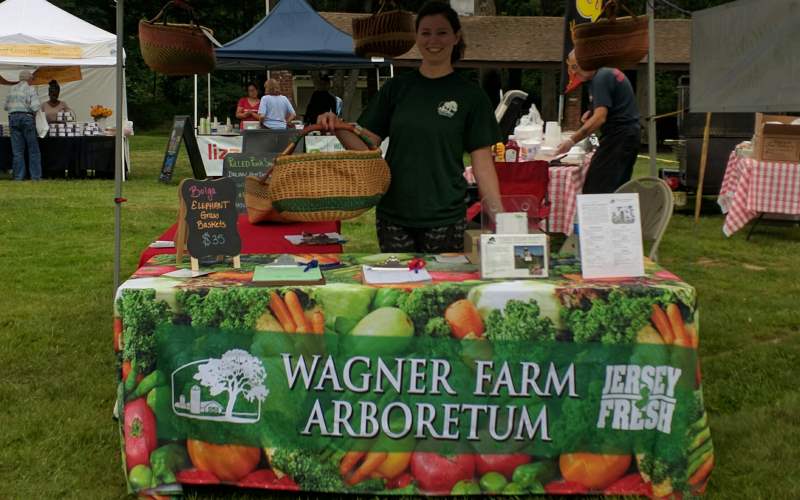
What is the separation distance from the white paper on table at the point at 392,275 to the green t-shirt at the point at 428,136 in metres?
0.49

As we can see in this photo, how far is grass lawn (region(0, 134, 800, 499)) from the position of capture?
131 inches

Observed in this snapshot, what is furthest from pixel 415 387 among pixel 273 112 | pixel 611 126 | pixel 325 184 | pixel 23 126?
pixel 23 126

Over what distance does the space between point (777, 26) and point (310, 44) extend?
7.98 metres

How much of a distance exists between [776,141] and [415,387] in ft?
20.2

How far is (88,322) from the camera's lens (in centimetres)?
546

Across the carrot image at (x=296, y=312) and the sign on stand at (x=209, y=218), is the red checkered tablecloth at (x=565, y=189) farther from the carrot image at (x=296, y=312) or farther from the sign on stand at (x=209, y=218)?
the carrot image at (x=296, y=312)

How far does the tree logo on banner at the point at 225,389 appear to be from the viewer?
9.16 feet

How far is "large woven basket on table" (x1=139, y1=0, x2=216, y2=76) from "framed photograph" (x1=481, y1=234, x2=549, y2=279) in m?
1.70

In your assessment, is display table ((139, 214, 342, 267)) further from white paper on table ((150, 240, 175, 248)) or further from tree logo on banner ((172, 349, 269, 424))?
tree logo on banner ((172, 349, 269, 424))

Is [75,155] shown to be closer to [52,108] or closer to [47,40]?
[52,108]

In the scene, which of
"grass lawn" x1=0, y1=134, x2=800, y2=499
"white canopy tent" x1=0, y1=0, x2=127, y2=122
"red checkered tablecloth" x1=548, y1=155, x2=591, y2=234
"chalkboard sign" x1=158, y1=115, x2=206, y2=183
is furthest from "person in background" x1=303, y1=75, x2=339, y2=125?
"red checkered tablecloth" x1=548, y1=155, x2=591, y2=234

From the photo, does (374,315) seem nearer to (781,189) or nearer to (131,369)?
(131,369)

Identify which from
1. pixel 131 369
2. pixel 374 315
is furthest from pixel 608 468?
pixel 131 369

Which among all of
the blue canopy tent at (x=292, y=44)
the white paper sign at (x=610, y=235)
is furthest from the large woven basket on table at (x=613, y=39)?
the blue canopy tent at (x=292, y=44)
